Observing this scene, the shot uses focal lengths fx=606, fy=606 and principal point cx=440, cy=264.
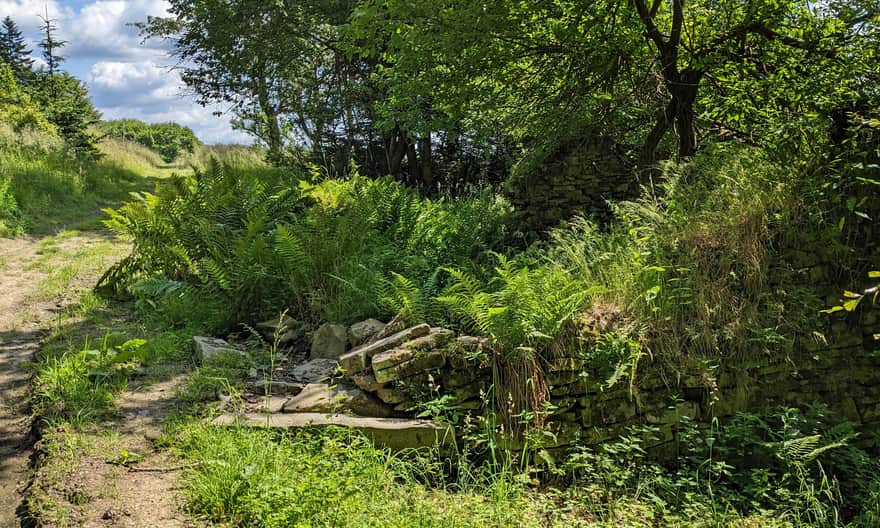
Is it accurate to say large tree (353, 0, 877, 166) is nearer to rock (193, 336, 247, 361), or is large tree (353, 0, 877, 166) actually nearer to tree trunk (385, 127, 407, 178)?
rock (193, 336, 247, 361)

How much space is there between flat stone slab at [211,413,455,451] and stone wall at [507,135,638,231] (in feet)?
18.7

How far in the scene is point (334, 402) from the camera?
172 inches

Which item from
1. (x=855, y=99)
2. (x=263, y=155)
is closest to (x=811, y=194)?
(x=855, y=99)

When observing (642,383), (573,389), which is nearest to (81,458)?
(573,389)

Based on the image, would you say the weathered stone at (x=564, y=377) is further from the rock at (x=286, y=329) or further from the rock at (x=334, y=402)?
the rock at (x=286, y=329)

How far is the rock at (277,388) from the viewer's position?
4699 mm

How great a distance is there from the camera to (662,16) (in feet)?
26.2

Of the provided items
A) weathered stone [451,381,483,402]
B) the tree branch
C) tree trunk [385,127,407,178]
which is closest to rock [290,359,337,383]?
weathered stone [451,381,483,402]

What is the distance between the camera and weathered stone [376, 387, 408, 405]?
450cm

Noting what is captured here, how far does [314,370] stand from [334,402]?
2.80ft

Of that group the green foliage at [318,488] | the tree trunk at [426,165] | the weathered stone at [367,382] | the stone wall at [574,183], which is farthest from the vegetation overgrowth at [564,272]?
the tree trunk at [426,165]

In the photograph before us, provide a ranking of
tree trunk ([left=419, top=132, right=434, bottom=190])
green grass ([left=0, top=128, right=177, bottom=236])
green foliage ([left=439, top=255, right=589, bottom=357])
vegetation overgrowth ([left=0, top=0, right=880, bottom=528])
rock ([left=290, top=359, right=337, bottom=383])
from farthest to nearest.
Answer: tree trunk ([left=419, top=132, right=434, bottom=190]) < green grass ([left=0, top=128, right=177, bottom=236]) < rock ([left=290, top=359, right=337, bottom=383]) < green foliage ([left=439, top=255, right=589, bottom=357]) < vegetation overgrowth ([left=0, top=0, right=880, bottom=528])

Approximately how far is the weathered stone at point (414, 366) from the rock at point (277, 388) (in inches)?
27.4

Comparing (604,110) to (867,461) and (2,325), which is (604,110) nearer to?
(867,461)
